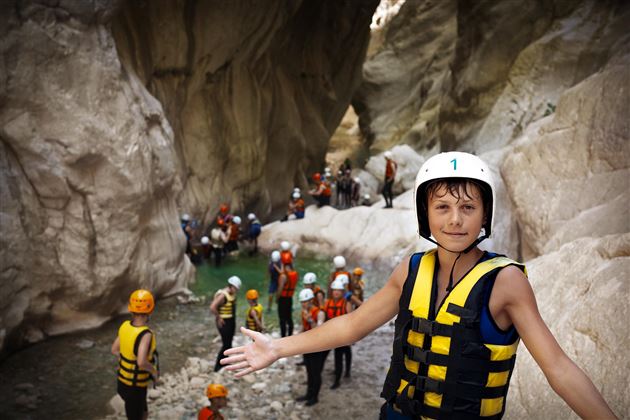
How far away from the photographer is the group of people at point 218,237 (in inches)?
611

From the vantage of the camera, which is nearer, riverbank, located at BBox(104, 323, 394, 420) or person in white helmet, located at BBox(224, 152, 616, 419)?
person in white helmet, located at BBox(224, 152, 616, 419)

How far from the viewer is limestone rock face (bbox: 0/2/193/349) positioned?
8281mm

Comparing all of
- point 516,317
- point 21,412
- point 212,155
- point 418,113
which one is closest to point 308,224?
point 212,155

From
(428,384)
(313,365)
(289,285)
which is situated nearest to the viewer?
(428,384)

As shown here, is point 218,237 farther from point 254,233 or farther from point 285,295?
point 285,295

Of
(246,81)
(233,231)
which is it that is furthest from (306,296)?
(246,81)

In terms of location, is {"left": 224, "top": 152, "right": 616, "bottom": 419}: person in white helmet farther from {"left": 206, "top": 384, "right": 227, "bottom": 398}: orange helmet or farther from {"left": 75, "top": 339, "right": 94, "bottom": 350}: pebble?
{"left": 75, "top": 339, "right": 94, "bottom": 350}: pebble

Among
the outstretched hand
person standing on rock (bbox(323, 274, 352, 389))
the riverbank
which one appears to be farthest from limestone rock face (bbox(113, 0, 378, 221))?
the outstretched hand

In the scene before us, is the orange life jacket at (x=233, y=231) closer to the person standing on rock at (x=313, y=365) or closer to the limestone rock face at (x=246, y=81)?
the limestone rock face at (x=246, y=81)

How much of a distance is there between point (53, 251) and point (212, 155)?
31.6 ft

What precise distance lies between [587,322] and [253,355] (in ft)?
8.02

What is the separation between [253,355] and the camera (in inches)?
93.3

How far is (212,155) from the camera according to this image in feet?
59.9

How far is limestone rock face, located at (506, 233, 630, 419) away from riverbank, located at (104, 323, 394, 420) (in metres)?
3.33
